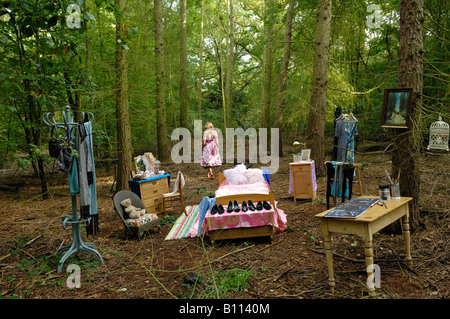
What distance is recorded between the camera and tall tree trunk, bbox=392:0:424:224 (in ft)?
14.5

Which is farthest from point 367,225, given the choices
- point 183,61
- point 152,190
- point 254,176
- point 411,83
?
point 183,61

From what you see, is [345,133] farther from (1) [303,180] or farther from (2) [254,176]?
(2) [254,176]

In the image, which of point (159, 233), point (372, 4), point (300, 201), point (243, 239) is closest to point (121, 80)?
point (159, 233)

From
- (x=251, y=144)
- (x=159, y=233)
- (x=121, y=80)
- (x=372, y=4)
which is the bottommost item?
(x=159, y=233)

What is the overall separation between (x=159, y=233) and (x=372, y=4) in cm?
1042

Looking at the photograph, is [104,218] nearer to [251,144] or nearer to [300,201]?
[300,201]

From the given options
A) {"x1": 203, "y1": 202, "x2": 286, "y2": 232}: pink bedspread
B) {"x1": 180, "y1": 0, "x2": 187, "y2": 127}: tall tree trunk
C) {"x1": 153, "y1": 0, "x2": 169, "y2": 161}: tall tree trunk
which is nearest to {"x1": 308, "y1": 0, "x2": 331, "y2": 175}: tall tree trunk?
{"x1": 203, "y1": 202, "x2": 286, "y2": 232}: pink bedspread

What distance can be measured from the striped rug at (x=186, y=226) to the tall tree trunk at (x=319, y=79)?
4200 millimetres

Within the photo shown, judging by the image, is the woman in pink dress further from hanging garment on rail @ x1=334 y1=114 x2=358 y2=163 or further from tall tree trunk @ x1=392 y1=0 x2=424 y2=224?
tall tree trunk @ x1=392 y1=0 x2=424 y2=224

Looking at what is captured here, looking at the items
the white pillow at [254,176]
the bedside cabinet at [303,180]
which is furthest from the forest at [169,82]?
the white pillow at [254,176]

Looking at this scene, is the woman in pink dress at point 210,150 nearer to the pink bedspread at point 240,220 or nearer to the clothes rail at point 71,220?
the pink bedspread at point 240,220

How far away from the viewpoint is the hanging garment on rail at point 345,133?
6.40 meters

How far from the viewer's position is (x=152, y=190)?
7195 mm
